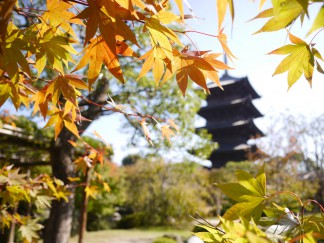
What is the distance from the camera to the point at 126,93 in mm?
5703

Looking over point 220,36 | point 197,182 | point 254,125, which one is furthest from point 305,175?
point 220,36

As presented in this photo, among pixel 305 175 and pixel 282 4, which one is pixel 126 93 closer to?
pixel 282 4

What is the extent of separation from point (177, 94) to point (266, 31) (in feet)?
18.8

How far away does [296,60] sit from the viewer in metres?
0.69

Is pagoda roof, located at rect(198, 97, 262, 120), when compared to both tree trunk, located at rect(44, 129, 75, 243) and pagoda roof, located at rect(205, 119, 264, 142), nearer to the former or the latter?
A: pagoda roof, located at rect(205, 119, 264, 142)

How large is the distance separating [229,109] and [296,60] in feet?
74.9

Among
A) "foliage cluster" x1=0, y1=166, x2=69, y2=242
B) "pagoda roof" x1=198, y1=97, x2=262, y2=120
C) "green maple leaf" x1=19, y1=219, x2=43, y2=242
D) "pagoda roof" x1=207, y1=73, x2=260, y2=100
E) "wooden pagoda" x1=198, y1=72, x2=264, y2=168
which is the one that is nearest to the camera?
"foliage cluster" x1=0, y1=166, x2=69, y2=242

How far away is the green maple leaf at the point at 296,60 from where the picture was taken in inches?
25.7

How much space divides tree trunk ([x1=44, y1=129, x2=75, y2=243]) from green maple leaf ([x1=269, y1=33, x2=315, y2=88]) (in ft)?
13.4

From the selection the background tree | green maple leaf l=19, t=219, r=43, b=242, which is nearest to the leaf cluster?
the background tree

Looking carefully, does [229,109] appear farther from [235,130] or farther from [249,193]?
[249,193]

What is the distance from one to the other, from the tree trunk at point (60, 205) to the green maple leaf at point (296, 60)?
13.4 feet

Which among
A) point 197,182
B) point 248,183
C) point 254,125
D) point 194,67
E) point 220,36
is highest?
point 254,125

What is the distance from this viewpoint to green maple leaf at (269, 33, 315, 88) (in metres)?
0.65
